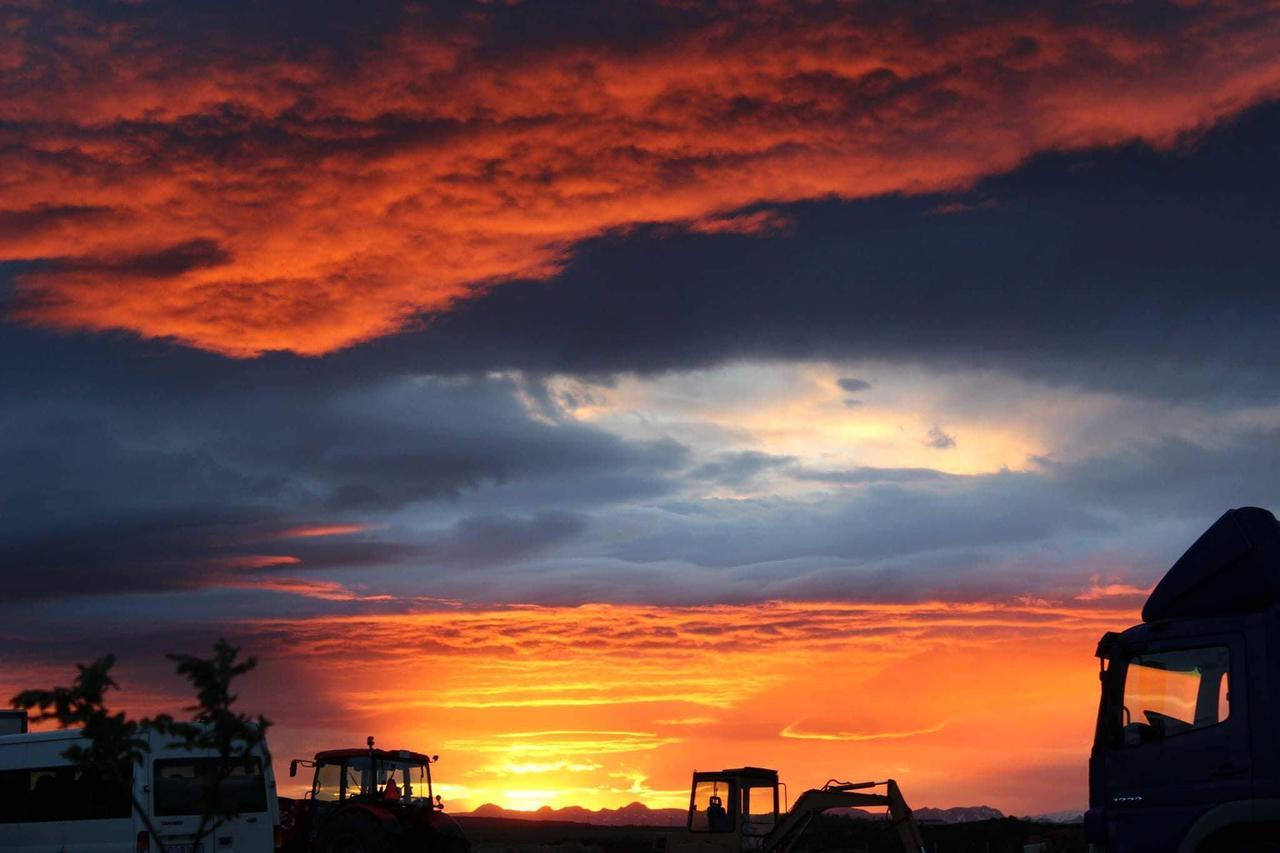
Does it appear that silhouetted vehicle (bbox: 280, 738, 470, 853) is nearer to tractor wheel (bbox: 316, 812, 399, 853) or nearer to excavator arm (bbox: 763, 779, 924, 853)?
tractor wheel (bbox: 316, 812, 399, 853)

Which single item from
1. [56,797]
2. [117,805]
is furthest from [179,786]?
[56,797]

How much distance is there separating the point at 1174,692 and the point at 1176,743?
0.58 meters

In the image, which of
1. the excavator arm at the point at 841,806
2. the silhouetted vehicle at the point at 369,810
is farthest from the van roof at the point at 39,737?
the excavator arm at the point at 841,806

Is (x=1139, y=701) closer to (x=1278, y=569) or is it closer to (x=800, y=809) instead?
(x=1278, y=569)

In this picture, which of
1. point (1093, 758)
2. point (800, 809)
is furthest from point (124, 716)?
point (800, 809)

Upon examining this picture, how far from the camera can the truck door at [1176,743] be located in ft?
53.2

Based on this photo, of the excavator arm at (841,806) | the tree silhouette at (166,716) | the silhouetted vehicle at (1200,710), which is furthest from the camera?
the excavator arm at (841,806)

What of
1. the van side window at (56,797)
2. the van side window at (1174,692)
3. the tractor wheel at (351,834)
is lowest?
the tractor wheel at (351,834)

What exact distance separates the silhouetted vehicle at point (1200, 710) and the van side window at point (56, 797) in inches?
773

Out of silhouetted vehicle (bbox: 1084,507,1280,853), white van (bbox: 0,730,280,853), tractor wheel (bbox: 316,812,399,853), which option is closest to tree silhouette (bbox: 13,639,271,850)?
silhouetted vehicle (bbox: 1084,507,1280,853)

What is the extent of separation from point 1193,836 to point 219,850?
1921 cm

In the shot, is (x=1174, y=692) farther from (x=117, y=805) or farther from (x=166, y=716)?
(x=117, y=805)

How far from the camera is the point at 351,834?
30906 millimetres

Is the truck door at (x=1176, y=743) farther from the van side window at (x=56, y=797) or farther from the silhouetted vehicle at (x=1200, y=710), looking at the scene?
the van side window at (x=56, y=797)
